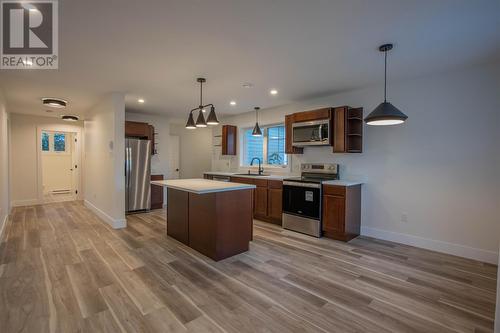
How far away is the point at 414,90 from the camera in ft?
11.9

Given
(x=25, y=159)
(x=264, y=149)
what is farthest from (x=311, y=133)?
(x=25, y=159)

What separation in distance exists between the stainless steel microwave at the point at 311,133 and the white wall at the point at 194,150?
14.8ft

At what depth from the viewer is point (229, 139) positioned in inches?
255

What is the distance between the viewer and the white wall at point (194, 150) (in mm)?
8469

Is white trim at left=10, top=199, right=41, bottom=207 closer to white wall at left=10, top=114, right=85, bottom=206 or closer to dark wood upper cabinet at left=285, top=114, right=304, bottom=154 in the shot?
white wall at left=10, top=114, right=85, bottom=206

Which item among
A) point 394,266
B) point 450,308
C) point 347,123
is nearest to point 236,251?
point 394,266

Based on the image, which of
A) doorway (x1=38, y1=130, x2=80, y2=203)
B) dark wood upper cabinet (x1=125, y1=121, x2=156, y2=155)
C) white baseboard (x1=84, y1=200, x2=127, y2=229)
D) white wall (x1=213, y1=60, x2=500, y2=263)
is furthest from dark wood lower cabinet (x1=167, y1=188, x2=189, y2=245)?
doorway (x1=38, y1=130, x2=80, y2=203)

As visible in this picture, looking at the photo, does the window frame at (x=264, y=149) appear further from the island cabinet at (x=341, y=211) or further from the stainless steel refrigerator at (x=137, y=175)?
the stainless steel refrigerator at (x=137, y=175)

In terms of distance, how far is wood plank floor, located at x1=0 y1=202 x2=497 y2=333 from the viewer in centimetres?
194

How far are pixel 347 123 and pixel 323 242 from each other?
2.00m

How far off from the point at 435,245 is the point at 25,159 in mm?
9379

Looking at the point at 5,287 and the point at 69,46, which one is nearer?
the point at 5,287

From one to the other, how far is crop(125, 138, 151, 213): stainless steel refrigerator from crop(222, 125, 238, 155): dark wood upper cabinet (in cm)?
186

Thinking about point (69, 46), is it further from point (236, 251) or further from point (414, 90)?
point (414, 90)
